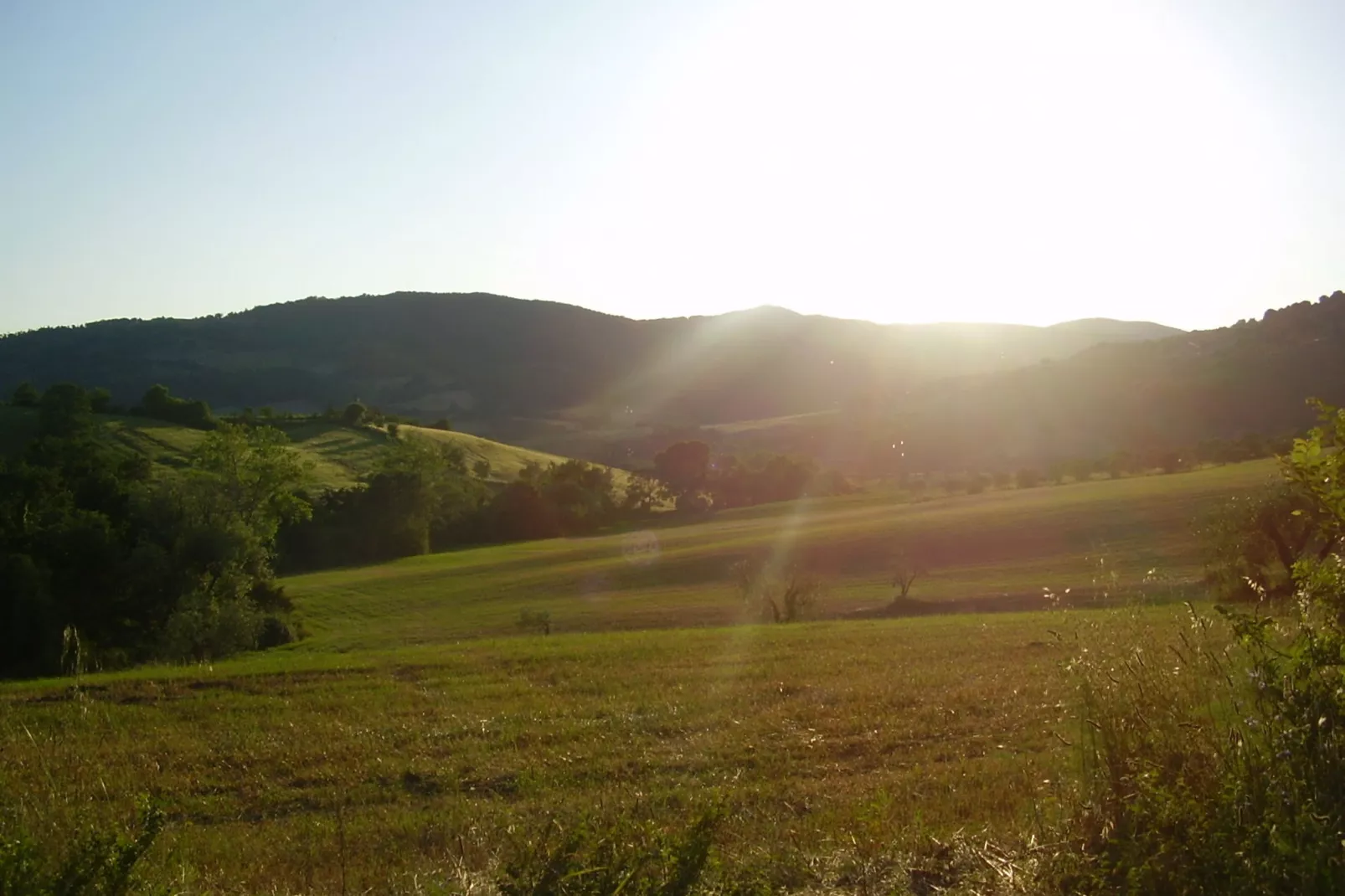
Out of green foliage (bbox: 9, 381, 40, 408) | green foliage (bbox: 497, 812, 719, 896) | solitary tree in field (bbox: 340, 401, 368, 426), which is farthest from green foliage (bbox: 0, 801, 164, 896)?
solitary tree in field (bbox: 340, 401, 368, 426)

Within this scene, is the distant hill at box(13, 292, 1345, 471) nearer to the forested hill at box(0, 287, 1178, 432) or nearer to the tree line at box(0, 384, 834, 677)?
the forested hill at box(0, 287, 1178, 432)

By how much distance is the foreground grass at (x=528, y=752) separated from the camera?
7223 mm

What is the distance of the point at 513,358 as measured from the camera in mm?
174500

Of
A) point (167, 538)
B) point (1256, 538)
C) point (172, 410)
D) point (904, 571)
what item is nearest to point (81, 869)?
point (1256, 538)

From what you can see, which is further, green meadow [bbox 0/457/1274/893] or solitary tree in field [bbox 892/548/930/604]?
solitary tree in field [bbox 892/548/930/604]

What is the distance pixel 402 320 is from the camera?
7067 inches

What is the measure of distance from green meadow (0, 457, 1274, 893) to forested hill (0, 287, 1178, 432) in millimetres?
131982

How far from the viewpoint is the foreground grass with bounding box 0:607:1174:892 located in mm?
7223

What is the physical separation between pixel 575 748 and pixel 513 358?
166 meters

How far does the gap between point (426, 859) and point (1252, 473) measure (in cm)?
5947

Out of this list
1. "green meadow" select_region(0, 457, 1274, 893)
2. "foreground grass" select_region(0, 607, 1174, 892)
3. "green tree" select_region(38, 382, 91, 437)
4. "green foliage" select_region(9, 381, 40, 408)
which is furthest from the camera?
"green foliage" select_region(9, 381, 40, 408)

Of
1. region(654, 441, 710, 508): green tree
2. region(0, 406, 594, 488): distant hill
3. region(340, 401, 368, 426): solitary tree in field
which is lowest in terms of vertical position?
region(654, 441, 710, 508): green tree

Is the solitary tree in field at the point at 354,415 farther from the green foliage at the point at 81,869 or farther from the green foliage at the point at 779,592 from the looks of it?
the green foliage at the point at 81,869

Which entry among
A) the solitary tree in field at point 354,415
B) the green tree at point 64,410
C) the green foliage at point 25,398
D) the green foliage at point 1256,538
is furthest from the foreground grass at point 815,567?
Result: the solitary tree in field at point 354,415
